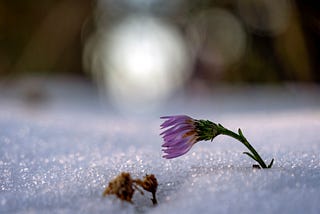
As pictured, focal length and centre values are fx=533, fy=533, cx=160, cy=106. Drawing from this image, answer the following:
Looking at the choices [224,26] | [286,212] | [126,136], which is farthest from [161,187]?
[224,26]

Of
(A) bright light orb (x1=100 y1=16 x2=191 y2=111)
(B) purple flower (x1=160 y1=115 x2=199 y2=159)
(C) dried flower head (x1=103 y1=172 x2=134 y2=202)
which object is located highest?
(A) bright light orb (x1=100 y1=16 x2=191 y2=111)

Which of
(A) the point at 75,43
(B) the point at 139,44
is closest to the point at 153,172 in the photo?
(B) the point at 139,44

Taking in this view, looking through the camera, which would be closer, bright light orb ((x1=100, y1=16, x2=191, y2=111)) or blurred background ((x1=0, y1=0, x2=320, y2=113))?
blurred background ((x1=0, y1=0, x2=320, y2=113))

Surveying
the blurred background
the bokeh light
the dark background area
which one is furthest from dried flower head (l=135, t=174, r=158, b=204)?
the bokeh light

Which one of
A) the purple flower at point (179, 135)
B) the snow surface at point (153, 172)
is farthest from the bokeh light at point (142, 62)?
the purple flower at point (179, 135)

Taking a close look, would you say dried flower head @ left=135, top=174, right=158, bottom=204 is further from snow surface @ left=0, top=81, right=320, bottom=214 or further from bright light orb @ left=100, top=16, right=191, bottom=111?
bright light orb @ left=100, top=16, right=191, bottom=111

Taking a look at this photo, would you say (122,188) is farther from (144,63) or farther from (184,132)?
Answer: (144,63)

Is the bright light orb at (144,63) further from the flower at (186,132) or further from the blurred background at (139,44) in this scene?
the flower at (186,132)

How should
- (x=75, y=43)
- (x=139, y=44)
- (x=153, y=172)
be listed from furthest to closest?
(x=75, y=43) → (x=139, y=44) → (x=153, y=172)
